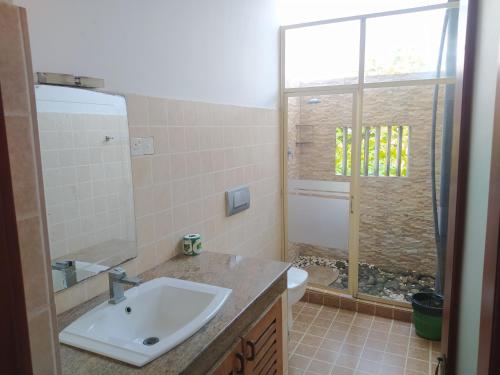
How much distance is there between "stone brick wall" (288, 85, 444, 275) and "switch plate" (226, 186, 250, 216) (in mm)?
889

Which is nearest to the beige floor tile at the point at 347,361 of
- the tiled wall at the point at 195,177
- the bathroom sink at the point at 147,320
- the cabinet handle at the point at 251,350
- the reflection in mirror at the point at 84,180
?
the tiled wall at the point at 195,177

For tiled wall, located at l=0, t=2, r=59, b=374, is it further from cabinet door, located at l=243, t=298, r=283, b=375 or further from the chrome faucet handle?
cabinet door, located at l=243, t=298, r=283, b=375

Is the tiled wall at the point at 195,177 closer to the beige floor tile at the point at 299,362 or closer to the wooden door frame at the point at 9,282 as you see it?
the beige floor tile at the point at 299,362

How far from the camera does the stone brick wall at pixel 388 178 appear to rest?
3328mm

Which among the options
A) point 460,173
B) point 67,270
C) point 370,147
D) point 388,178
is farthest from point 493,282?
point 388,178

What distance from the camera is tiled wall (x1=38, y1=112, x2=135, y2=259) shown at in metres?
1.35

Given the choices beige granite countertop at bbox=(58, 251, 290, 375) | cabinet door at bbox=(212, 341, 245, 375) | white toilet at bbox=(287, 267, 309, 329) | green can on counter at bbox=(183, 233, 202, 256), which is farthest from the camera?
white toilet at bbox=(287, 267, 309, 329)

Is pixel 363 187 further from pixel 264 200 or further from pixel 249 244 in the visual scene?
pixel 249 244

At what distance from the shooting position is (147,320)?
61.3 inches

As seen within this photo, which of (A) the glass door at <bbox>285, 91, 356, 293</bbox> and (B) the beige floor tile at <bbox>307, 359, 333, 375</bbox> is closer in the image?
(B) the beige floor tile at <bbox>307, 359, 333, 375</bbox>

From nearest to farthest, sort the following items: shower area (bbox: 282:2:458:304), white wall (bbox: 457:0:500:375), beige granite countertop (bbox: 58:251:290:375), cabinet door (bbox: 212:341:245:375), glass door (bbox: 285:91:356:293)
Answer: white wall (bbox: 457:0:500:375) < beige granite countertop (bbox: 58:251:290:375) < cabinet door (bbox: 212:341:245:375) < shower area (bbox: 282:2:458:304) < glass door (bbox: 285:91:356:293)

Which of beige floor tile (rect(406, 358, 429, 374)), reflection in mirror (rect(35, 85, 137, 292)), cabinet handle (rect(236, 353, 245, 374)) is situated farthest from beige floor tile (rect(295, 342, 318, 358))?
reflection in mirror (rect(35, 85, 137, 292))

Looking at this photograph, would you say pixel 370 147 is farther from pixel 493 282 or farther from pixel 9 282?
pixel 9 282

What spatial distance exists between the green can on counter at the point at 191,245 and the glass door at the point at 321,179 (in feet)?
5.04
